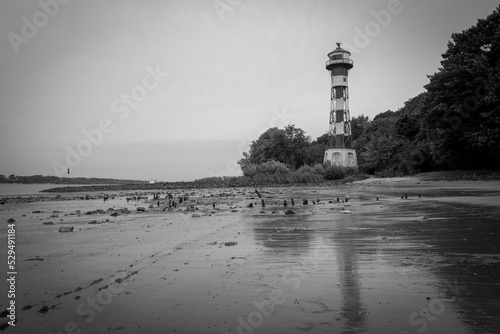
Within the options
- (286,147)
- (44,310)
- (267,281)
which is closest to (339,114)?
(286,147)

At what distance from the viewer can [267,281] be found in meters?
4.96

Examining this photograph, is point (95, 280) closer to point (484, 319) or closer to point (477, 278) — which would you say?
point (484, 319)

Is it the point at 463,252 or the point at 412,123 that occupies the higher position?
the point at 412,123

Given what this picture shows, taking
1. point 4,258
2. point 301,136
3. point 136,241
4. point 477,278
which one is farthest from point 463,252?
point 301,136

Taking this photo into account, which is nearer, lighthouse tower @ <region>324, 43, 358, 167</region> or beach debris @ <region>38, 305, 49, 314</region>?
beach debris @ <region>38, 305, 49, 314</region>

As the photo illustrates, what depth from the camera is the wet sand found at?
11.6 ft

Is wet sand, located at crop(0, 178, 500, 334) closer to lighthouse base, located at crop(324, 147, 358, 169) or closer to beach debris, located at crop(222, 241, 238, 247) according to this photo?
beach debris, located at crop(222, 241, 238, 247)

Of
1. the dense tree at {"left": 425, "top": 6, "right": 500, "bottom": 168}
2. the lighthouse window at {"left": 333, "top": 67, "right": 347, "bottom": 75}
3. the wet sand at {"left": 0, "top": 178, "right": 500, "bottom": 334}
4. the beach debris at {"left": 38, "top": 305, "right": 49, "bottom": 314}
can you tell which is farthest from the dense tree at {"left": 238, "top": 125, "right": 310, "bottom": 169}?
the beach debris at {"left": 38, "top": 305, "right": 49, "bottom": 314}

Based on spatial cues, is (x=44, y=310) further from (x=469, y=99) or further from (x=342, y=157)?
(x=342, y=157)

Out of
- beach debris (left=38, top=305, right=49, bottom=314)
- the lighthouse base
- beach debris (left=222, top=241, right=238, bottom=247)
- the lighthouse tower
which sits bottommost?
beach debris (left=38, top=305, right=49, bottom=314)

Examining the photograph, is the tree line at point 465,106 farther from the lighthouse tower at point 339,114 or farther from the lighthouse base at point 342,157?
the lighthouse tower at point 339,114

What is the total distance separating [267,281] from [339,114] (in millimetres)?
58318

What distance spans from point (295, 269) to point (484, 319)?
270cm

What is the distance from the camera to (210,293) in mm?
4504
